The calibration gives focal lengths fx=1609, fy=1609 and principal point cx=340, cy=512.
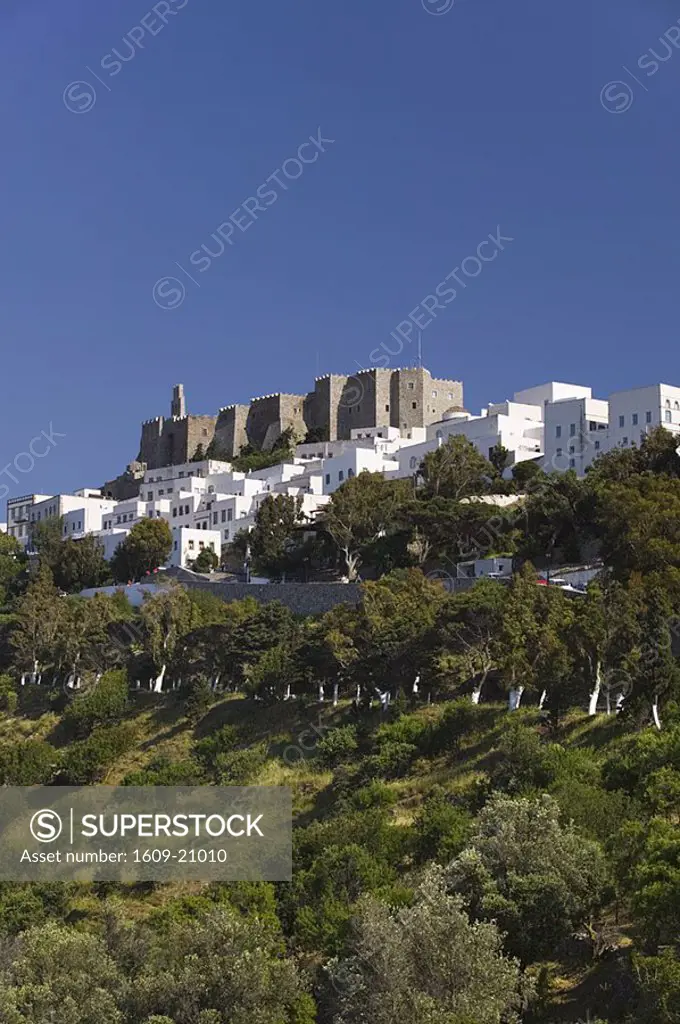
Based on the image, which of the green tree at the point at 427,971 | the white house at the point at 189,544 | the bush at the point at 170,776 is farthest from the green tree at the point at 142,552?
the green tree at the point at 427,971

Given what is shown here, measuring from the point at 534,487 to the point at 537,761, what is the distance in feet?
104

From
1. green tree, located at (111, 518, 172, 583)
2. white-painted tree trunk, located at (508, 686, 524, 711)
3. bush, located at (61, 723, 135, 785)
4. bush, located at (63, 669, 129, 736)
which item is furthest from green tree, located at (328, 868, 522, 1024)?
green tree, located at (111, 518, 172, 583)

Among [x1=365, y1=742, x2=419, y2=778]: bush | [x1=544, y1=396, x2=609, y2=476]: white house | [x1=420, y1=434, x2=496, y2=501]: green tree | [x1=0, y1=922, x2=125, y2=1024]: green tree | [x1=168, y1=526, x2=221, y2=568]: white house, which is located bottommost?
[x1=0, y1=922, x2=125, y2=1024]: green tree

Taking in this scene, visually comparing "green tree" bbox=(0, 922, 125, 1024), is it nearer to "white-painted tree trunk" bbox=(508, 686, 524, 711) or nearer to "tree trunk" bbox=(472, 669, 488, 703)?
"white-painted tree trunk" bbox=(508, 686, 524, 711)

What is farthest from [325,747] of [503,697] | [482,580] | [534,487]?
[534,487]

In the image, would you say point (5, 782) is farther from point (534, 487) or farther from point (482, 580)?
point (534, 487)

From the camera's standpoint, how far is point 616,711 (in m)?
40.8

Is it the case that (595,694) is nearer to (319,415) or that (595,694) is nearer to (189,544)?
(189,544)

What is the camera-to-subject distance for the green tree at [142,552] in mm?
74062

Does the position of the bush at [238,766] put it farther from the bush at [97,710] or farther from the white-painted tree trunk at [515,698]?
the bush at [97,710]

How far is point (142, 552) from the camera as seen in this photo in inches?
2918
